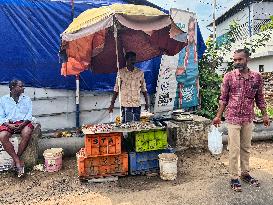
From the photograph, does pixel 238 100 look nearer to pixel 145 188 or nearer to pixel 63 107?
pixel 145 188

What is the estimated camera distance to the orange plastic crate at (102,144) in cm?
586

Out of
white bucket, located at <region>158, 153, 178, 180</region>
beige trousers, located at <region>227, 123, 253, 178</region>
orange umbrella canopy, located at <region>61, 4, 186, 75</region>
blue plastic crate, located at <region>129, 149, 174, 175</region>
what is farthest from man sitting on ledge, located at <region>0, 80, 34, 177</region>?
beige trousers, located at <region>227, 123, 253, 178</region>

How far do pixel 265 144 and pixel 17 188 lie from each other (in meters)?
6.27

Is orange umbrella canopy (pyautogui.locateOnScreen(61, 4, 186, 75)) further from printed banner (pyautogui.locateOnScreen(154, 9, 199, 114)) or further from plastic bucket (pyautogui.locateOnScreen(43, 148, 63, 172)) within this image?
plastic bucket (pyautogui.locateOnScreen(43, 148, 63, 172))

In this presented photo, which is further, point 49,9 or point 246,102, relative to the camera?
point 49,9

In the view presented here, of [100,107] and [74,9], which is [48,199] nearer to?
[100,107]

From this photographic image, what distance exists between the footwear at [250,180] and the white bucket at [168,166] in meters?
1.28

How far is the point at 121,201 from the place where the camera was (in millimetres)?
5180

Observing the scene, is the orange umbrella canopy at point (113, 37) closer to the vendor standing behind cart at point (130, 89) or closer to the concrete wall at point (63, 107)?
the vendor standing behind cart at point (130, 89)

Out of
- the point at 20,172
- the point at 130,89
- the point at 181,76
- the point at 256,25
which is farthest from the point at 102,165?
the point at 256,25

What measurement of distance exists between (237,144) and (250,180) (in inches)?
33.5

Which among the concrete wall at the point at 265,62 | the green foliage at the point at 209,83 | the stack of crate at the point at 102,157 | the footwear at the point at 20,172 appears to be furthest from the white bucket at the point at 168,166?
the concrete wall at the point at 265,62

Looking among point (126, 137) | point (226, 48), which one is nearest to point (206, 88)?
point (226, 48)

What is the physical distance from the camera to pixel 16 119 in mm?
6672
